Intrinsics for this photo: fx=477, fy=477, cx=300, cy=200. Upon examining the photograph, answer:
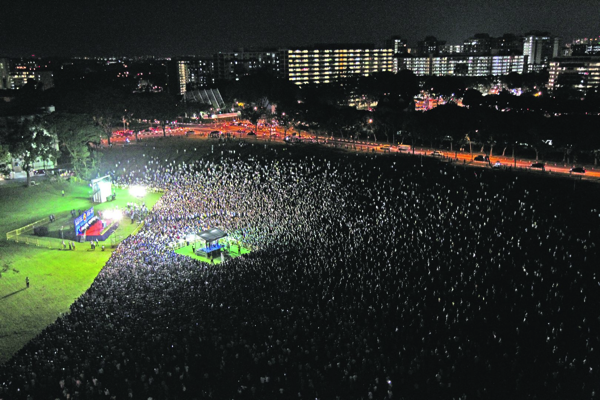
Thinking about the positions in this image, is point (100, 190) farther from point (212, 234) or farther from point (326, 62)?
point (326, 62)

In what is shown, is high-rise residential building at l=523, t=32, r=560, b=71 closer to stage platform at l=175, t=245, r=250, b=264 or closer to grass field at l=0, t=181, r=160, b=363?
grass field at l=0, t=181, r=160, b=363

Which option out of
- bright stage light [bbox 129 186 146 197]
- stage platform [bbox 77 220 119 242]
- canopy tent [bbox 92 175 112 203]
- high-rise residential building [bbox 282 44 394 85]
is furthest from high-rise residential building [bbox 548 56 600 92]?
stage platform [bbox 77 220 119 242]

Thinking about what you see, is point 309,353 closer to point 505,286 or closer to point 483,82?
point 505,286

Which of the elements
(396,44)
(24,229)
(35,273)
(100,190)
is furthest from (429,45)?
(35,273)

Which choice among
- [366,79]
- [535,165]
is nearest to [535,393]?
[535,165]

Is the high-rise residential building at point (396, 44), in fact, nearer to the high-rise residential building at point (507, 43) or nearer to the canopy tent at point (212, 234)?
the high-rise residential building at point (507, 43)
